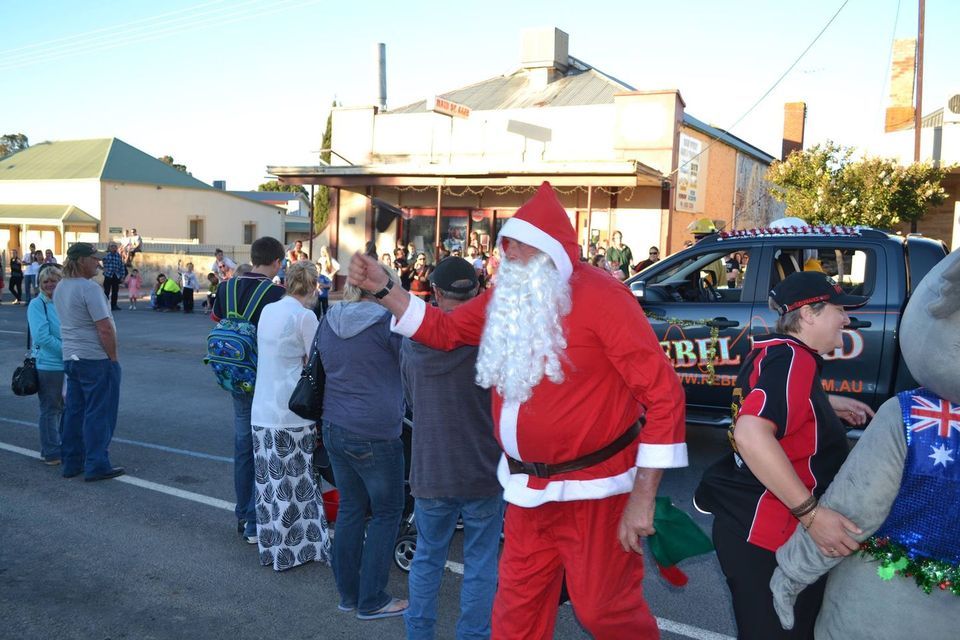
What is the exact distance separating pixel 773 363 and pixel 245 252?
3634 centimetres

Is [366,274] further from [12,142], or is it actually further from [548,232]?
[12,142]

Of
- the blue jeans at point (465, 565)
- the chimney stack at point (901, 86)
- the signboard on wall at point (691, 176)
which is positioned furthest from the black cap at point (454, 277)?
the chimney stack at point (901, 86)

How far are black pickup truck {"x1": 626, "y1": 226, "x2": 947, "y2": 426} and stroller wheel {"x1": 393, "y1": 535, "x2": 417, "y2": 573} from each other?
10.2 ft

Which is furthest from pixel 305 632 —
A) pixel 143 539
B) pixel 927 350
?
pixel 927 350

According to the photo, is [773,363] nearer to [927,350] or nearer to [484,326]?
[927,350]

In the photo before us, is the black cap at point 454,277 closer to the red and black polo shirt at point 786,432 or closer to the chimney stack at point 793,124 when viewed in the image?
the red and black polo shirt at point 786,432

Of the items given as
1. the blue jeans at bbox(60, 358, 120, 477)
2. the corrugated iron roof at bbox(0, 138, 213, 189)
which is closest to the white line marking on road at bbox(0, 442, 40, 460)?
the blue jeans at bbox(60, 358, 120, 477)

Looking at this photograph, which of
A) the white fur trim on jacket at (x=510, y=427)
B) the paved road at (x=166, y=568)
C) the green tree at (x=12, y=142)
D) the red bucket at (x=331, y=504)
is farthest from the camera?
the green tree at (x=12, y=142)

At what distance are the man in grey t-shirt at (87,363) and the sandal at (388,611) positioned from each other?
3.19 m

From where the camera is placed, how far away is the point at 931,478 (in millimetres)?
2025

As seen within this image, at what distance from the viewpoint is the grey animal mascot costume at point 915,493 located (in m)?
2.00

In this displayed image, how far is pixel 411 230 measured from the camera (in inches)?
982

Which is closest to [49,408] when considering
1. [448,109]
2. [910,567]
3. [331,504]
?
[331,504]

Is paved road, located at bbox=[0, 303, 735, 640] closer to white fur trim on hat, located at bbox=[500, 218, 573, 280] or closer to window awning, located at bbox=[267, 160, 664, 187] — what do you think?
white fur trim on hat, located at bbox=[500, 218, 573, 280]
